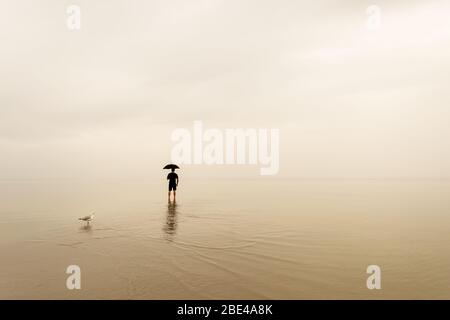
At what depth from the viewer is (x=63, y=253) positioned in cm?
974

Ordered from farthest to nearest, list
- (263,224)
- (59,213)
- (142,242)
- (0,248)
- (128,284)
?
1. (59,213)
2. (263,224)
3. (142,242)
4. (0,248)
5. (128,284)

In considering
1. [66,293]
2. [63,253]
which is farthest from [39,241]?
[66,293]

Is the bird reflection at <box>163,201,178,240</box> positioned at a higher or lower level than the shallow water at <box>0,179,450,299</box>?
higher

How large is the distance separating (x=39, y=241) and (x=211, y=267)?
23.0 feet

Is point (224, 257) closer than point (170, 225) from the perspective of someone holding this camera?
Yes

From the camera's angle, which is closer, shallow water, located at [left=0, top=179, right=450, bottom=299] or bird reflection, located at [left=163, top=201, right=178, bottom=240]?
shallow water, located at [left=0, top=179, right=450, bottom=299]

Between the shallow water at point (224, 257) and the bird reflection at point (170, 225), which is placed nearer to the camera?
the shallow water at point (224, 257)

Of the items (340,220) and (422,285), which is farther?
(340,220)

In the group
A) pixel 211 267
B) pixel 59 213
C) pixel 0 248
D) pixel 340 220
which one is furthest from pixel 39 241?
pixel 340 220

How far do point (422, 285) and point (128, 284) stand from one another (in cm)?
665

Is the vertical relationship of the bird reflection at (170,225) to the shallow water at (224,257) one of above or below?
above

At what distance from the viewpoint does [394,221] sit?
16.6 metres
